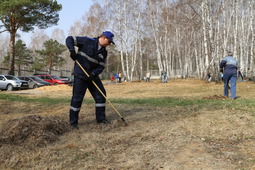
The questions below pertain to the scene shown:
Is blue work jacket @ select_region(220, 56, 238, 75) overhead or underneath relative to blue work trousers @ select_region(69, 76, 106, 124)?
overhead

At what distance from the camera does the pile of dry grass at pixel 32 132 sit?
147 inches

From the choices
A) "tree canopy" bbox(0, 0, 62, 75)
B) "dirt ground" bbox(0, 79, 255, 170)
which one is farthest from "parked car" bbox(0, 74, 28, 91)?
"dirt ground" bbox(0, 79, 255, 170)

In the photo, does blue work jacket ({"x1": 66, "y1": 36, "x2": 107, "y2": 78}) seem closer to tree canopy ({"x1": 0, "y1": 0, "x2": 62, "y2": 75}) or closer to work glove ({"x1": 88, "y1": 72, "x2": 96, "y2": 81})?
work glove ({"x1": 88, "y1": 72, "x2": 96, "y2": 81})

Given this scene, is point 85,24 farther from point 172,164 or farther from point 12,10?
point 172,164

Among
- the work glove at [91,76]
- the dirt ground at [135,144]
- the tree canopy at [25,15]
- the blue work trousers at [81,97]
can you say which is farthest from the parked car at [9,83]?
the work glove at [91,76]

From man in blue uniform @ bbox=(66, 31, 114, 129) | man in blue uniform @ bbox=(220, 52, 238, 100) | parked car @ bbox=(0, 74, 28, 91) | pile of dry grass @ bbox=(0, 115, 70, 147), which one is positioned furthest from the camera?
parked car @ bbox=(0, 74, 28, 91)

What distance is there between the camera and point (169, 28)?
117ft

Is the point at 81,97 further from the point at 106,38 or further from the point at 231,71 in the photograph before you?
the point at 231,71

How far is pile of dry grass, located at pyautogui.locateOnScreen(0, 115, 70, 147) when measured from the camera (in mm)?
3746

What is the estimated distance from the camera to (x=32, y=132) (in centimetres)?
400

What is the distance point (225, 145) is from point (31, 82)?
22117 mm

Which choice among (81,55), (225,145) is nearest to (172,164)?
(225,145)

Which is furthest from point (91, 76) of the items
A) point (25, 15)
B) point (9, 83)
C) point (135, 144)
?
point (25, 15)

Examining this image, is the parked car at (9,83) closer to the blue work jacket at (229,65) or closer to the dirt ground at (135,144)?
the blue work jacket at (229,65)
